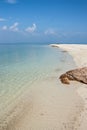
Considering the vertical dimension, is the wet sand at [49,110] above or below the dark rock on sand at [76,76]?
below

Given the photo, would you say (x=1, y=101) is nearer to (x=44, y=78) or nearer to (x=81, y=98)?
(x=81, y=98)

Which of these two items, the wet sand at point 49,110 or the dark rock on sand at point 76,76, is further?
the dark rock on sand at point 76,76

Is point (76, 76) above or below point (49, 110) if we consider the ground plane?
above

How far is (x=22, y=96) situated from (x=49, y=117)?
3.14 metres

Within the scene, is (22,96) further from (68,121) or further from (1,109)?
(68,121)

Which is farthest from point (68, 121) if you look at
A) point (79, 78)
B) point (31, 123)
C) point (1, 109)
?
point (79, 78)

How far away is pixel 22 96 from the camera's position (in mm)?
10031

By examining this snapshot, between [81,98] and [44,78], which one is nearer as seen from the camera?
[81,98]

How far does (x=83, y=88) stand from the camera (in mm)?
10883

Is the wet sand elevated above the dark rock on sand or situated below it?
below

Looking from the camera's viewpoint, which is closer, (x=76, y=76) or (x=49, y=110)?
(x=49, y=110)

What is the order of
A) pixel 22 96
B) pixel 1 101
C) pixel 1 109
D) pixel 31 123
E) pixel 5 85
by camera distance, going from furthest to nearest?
1. pixel 5 85
2. pixel 22 96
3. pixel 1 101
4. pixel 1 109
5. pixel 31 123

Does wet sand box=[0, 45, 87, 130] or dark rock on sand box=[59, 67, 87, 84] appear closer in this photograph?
wet sand box=[0, 45, 87, 130]

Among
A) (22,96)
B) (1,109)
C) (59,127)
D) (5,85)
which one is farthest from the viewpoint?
(5,85)
